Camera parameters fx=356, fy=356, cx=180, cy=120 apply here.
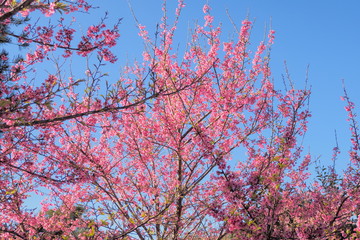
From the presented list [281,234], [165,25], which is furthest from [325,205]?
[165,25]

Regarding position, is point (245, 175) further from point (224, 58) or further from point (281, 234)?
point (224, 58)

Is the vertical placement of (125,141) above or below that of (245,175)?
above

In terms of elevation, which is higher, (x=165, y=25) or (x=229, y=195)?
(x=165, y=25)

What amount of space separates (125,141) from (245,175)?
2.85 m

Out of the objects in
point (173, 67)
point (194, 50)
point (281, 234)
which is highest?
point (194, 50)

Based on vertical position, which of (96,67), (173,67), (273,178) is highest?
(173,67)

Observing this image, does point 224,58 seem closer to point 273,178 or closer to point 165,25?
point 165,25

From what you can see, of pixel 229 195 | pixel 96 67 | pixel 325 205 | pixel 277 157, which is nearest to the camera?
pixel 96 67

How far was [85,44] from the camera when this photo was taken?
16.7 ft

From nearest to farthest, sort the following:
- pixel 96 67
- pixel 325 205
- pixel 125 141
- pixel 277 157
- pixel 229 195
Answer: pixel 96 67 → pixel 229 195 → pixel 277 157 → pixel 325 205 → pixel 125 141

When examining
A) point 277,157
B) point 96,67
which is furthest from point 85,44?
point 277,157

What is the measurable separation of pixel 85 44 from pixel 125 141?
10.4 ft

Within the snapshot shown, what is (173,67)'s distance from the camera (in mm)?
7875

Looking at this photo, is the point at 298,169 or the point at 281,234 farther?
the point at 298,169
